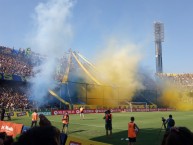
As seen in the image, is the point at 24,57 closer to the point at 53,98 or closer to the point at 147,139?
the point at 53,98

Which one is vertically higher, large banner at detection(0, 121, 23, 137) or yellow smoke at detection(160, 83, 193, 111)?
yellow smoke at detection(160, 83, 193, 111)

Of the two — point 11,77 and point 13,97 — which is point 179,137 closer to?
point 13,97

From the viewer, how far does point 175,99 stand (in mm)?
79875

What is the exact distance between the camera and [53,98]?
57.9 metres

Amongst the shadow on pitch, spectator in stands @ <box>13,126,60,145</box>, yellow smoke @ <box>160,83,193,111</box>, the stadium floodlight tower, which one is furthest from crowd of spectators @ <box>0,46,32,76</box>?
the stadium floodlight tower

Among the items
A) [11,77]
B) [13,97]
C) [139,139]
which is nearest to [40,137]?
[139,139]

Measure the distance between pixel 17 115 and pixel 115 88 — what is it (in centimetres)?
3136

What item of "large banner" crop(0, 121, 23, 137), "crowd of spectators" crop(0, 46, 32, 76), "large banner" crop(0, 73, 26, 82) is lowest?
"large banner" crop(0, 121, 23, 137)

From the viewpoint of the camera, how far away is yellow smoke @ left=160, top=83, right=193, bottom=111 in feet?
254

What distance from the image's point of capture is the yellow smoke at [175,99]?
77375 mm

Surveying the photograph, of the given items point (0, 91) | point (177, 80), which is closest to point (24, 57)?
point (0, 91)

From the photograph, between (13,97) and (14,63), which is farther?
(14,63)

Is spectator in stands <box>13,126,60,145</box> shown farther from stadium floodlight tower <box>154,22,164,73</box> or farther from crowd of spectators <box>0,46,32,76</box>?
stadium floodlight tower <box>154,22,164,73</box>

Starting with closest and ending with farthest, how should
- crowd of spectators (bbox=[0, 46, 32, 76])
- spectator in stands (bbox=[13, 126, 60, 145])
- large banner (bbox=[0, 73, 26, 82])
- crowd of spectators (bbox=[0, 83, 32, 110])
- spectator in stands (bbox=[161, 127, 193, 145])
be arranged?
spectator in stands (bbox=[13, 126, 60, 145]), spectator in stands (bbox=[161, 127, 193, 145]), crowd of spectators (bbox=[0, 83, 32, 110]), large banner (bbox=[0, 73, 26, 82]), crowd of spectators (bbox=[0, 46, 32, 76])
